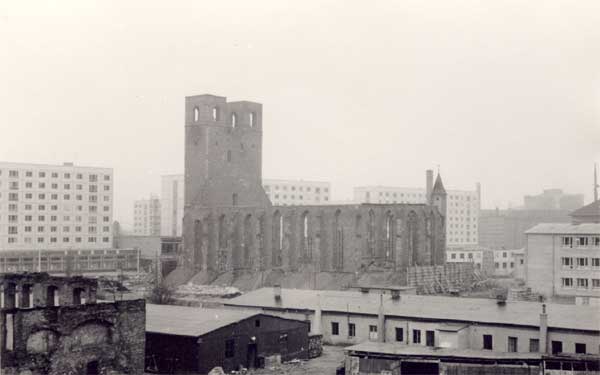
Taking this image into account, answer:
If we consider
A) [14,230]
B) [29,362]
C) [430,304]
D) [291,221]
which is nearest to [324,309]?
[430,304]

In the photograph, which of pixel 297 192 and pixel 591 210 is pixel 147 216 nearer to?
pixel 297 192

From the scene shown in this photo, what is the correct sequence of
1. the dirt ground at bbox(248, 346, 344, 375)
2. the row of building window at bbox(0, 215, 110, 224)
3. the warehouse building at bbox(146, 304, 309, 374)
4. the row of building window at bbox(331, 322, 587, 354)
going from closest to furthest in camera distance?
the warehouse building at bbox(146, 304, 309, 374) < the row of building window at bbox(331, 322, 587, 354) < the dirt ground at bbox(248, 346, 344, 375) < the row of building window at bbox(0, 215, 110, 224)

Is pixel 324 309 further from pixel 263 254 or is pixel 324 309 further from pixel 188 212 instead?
pixel 188 212

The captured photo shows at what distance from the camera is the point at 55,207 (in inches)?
3939

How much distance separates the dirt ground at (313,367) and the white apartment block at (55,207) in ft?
208

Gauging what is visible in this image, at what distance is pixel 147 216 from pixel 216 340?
141 m

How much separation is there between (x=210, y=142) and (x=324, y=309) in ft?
132

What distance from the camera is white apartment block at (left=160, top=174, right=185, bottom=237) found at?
158 meters

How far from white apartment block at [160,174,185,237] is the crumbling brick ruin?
119 metres

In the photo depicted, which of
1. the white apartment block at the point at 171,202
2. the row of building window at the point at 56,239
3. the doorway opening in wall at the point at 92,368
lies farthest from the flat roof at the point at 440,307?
the white apartment block at the point at 171,202

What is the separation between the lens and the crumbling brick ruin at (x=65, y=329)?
103 feet

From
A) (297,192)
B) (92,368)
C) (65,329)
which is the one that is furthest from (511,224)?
(65,329)

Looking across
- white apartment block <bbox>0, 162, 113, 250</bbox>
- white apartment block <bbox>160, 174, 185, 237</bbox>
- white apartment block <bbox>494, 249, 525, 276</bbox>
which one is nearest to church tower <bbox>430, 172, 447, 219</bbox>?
white apartment block <bbox>494, 249, 525, 276</bbox>

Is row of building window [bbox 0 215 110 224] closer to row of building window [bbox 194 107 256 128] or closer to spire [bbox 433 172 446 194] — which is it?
row of building window [bbox 194 107 256 128]
